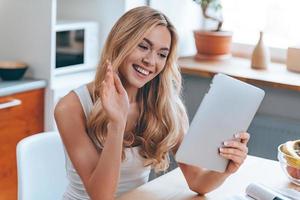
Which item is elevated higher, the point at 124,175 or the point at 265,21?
the point at 265,21

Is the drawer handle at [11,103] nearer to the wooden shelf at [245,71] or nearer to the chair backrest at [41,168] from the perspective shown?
the chair backrest at [41,168]

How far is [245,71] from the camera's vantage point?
9.04ft

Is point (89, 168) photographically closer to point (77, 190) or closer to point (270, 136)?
point (77, 190)

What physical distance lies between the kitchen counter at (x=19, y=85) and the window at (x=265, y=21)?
1142 mm

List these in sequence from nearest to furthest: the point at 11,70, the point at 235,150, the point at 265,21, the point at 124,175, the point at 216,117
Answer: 1. the point at 216,117
2. the point at 235,150
3. the point at 124,175
4. the point at 11,70
5. the point at 265,21

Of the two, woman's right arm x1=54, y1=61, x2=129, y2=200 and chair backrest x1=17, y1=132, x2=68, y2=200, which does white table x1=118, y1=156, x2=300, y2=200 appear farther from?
chair backrest x1=17, y1=132, x2=68, y2=200

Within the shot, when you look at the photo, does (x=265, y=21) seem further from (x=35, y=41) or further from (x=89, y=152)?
(x=89, y=152)

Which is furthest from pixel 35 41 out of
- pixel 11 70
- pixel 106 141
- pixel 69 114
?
pixel 106 141

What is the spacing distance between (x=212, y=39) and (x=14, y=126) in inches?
42.2

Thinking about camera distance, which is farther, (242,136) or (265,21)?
(265,21)

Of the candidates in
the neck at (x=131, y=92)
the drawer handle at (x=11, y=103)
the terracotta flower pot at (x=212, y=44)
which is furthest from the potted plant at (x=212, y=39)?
the neck at (x=131, y=92)

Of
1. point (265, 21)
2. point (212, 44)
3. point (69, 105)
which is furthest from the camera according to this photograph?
point (265, 21)

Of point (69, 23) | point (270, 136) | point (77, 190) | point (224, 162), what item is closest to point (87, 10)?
point (69, 23)

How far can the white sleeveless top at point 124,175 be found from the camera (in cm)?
176
